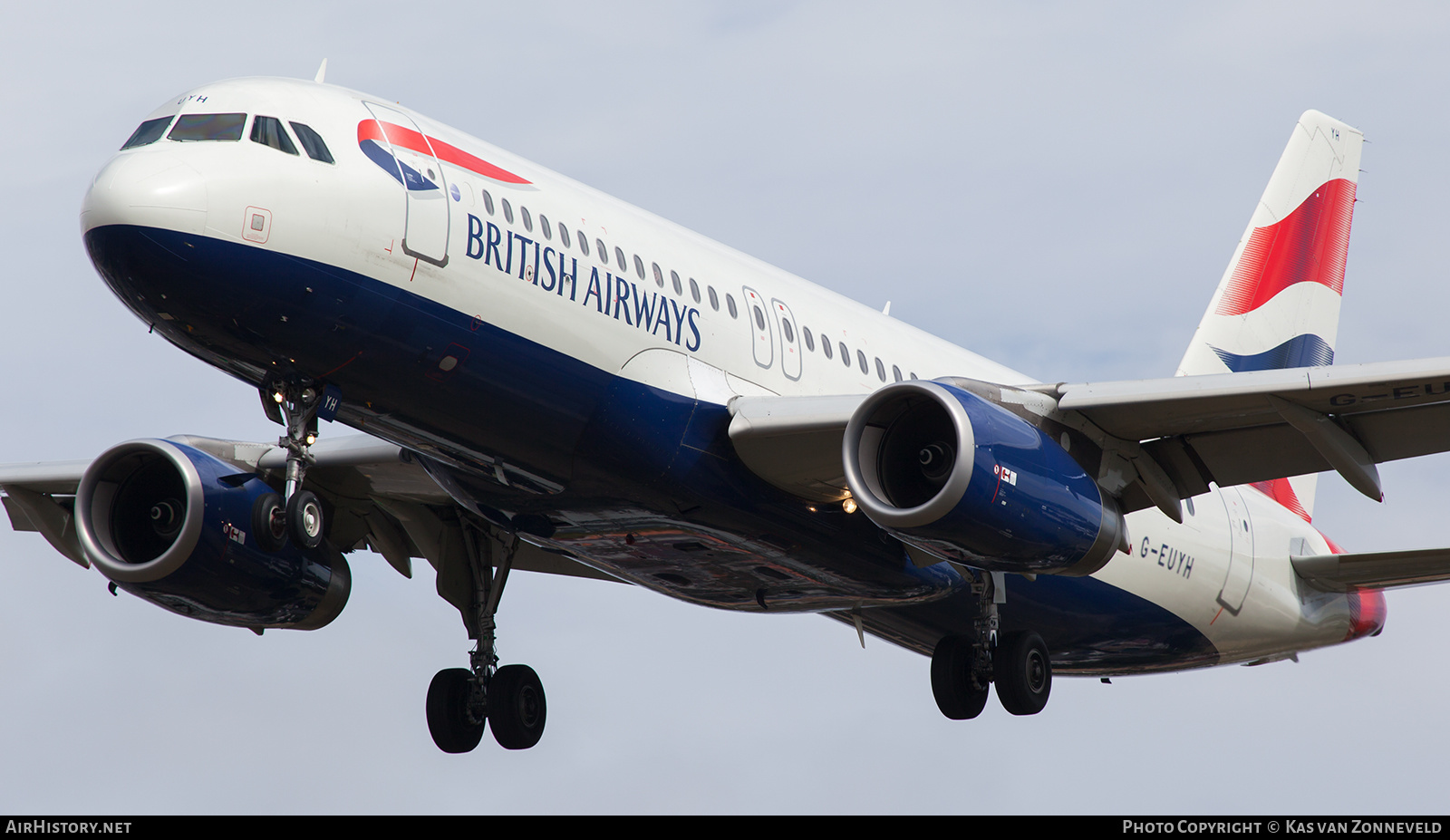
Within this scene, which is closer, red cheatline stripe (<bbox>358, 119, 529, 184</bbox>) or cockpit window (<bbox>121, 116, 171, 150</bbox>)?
cockpit window (<bbox>121, 116, 171, 150</bbox>)

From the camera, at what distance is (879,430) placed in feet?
61.9

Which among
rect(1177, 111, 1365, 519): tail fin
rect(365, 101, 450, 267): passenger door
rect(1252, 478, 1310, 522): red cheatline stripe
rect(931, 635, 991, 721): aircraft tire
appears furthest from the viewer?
rect(1177, 111, 1365, 519): tail fin

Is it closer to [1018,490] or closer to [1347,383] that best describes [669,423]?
→ [1018,490]

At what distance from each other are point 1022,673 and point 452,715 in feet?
24.9

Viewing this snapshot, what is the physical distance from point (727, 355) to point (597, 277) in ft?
6.68

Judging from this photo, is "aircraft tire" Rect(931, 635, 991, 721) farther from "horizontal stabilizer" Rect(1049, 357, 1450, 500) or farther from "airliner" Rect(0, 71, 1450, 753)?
"horizontal stabilizer" Rect(1049, 357, 1450, 500)

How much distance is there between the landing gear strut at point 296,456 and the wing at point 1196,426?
15.0ft

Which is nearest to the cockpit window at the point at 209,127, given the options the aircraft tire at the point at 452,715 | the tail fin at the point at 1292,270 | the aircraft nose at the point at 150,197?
the aircraft nose at the point at 150,197

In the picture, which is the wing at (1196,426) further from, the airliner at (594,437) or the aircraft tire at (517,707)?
the aircraft tire at (517,707)

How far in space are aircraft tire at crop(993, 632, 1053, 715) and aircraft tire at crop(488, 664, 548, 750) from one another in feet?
20.5

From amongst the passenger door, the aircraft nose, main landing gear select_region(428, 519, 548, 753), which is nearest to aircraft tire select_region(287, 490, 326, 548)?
the passenger door

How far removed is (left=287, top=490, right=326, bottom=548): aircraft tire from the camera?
17.1m

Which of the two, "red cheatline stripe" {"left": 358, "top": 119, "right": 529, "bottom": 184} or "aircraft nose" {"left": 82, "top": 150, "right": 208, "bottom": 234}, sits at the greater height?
"red cheatline stripe" {"left": 358, "top": 119, "right": 529, "bottom": 184}

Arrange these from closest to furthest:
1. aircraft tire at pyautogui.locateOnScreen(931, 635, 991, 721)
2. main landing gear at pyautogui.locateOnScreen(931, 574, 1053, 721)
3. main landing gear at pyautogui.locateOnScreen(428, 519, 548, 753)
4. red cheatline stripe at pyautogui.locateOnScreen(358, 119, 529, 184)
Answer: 1. red cheatline stripe at pyautogui.locateOnScreen(358, 119, 529, 184)
2. main landing gear at pyautogui.locateOnScreen(931, 574, 1053, 721)
3. aircraft tire at pyautogui.locateOnScreen(931, 635, 991, 721)
4. main landing gear at pyautogui.locateOnScreen(428, 519, 548, 753)
